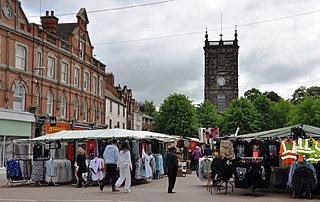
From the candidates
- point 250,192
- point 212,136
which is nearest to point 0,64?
point 212,136

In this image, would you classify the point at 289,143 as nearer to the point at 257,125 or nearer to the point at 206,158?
the point at 206,158

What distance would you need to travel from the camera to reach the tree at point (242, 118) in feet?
216

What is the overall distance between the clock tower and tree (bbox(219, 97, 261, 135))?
29.7 m

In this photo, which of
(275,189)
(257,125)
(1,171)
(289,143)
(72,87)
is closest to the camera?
(289,143)

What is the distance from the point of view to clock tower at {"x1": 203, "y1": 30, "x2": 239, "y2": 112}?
323 ft

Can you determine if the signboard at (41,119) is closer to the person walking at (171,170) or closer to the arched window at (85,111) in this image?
the arched window at (85,111)

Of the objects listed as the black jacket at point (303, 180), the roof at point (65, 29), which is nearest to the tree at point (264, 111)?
the roof at point (65, 29)

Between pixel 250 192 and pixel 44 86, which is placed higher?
pixel 44 86

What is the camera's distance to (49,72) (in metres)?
37.6

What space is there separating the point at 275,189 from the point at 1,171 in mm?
19634

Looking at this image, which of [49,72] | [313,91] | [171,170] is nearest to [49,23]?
[49,72]

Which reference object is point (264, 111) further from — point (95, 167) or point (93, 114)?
point (95, 167)

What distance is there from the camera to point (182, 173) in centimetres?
2683

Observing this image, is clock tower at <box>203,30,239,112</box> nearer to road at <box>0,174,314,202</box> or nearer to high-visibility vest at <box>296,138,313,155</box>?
road at <box>0,174,314,202</box>
